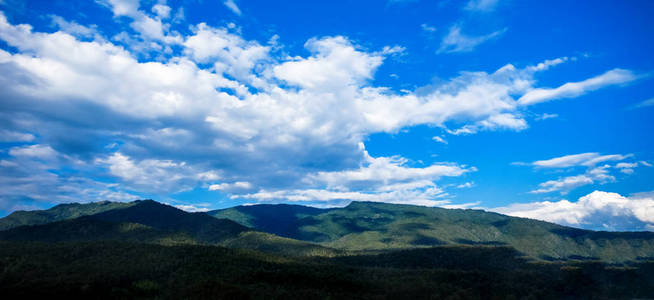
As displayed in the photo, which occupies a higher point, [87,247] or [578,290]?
[87,247]

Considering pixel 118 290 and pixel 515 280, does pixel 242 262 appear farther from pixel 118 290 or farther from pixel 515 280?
pixel 515 280

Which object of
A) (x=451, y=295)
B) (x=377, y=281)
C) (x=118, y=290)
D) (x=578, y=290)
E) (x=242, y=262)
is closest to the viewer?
(x=118, y=290)

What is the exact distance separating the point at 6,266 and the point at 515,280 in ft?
455

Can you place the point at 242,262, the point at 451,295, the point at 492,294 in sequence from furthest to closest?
the point at 242,262, the point at 492,294, the point at 451,295

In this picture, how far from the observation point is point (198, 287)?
210 feet

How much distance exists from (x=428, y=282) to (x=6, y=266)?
344 ft

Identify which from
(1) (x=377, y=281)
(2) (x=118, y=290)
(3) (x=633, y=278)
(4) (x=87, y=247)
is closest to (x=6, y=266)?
(4) (x=87, y=247)

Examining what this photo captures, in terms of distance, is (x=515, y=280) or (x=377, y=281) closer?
(x=377, y=281)

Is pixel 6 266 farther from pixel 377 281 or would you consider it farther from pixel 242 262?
pixel 377 281

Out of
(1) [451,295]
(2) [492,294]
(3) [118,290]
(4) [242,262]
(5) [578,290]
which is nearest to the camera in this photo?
(3) [118,290]

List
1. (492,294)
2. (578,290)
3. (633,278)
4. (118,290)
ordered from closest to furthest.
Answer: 1. (118,290)
2. (492,294)
3. (578,290)
4. (633,278)

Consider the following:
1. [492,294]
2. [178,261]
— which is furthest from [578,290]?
[178,261]

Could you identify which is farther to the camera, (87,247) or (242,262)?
(87,247)

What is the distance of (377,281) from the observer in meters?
93.1
